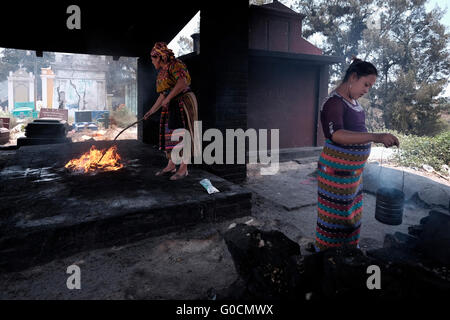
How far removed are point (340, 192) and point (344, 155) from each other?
0.92 ft

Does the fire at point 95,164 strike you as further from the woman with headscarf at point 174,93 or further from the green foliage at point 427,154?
the green foliage at point 427,154

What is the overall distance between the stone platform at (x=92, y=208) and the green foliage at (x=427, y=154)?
677 cm

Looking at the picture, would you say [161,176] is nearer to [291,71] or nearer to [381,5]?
[291,71]

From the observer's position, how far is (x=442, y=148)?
8.96m

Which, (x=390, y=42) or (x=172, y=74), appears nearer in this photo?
(x=172, y=74)

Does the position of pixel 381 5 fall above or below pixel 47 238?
above

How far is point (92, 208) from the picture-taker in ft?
9.51

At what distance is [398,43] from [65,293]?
1138 inches

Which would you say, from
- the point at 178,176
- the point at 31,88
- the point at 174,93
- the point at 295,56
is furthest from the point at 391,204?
the point at 31,88

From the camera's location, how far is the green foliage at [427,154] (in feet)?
26.7


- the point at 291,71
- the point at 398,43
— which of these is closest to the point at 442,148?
the point at 291,71

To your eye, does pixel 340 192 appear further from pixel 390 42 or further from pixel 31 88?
pixel 31 88

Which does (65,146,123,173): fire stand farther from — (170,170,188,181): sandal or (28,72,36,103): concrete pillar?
(28,72,36,103): concrete pillar

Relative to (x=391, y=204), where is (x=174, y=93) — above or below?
above
